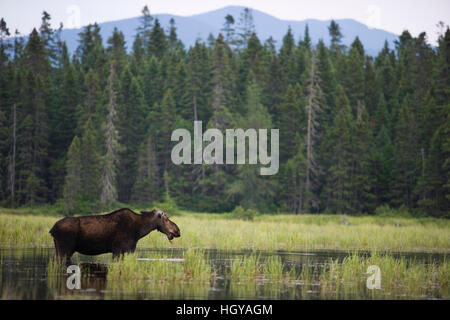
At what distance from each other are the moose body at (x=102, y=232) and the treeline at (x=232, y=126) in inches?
1480

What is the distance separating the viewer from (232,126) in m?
71.3

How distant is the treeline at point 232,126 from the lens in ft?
209

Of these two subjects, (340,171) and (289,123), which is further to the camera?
(289,123)

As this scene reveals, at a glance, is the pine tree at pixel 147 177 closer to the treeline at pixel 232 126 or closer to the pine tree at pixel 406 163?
the treeline at pixel 232 126

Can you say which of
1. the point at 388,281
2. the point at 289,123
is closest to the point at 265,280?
the point at 388,281

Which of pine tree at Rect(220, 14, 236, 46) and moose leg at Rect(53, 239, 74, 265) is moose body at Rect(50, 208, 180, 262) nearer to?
moose leg at Rect(53, 239, 74, 265)

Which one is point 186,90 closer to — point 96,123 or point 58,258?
point 96,123

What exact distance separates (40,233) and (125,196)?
5061 centimetres

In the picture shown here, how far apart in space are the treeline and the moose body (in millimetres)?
37583

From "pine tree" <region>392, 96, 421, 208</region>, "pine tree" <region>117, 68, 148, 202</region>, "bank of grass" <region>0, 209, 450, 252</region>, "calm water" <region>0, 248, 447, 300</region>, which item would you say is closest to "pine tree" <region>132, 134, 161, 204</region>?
"pine tree" <region>117, 68, 148, 202</region>

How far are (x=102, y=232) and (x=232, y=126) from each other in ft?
183

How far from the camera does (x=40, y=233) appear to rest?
85.5 ft

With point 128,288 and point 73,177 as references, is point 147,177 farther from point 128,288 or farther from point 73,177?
point 128,288
